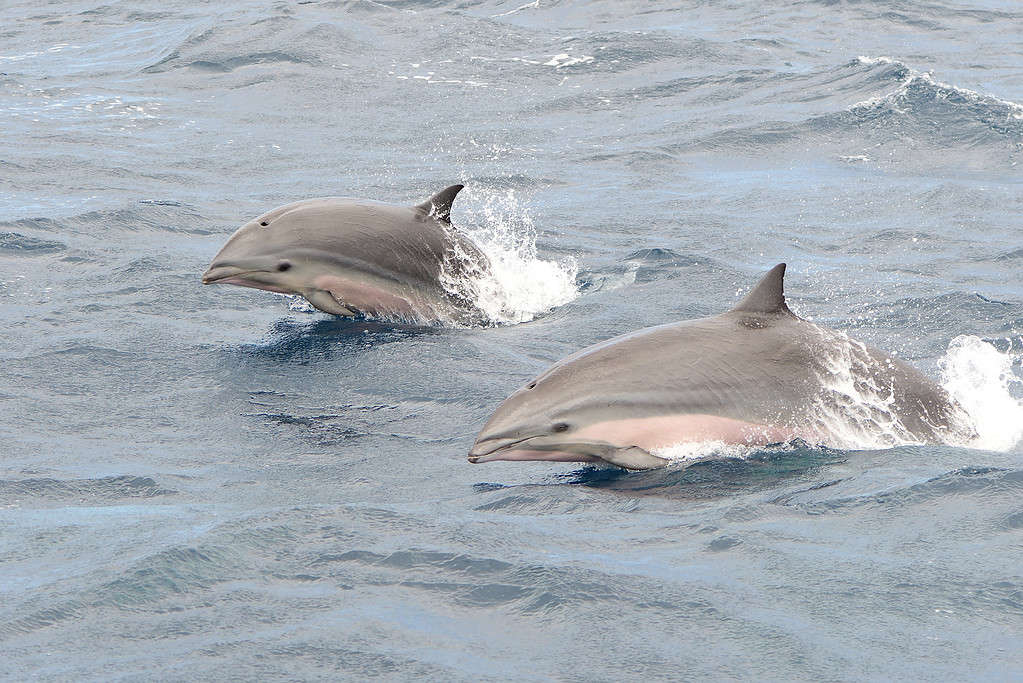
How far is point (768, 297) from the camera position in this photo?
8812 millimetres

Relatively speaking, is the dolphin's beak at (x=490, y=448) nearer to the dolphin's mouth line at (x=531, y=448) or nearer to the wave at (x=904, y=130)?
the dolphin's mouth line at (x=531, y=448)

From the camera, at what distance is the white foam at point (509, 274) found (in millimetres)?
12117

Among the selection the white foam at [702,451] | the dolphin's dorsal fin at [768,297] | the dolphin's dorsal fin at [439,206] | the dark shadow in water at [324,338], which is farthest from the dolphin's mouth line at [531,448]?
the dolphin's dorsal fin at [439,206]

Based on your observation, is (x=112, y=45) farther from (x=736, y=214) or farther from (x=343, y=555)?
(x=343, y=555)

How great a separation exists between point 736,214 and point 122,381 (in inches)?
345

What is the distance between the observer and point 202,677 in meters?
5.73

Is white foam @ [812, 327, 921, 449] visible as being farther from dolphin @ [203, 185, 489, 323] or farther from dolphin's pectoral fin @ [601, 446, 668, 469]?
dolphin @ [203, 185, 489, 323]

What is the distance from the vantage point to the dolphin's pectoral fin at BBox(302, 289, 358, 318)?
37.9ft

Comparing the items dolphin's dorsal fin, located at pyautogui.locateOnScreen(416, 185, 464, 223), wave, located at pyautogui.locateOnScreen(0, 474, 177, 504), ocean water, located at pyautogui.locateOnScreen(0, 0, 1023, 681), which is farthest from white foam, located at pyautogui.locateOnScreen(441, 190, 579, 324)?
wave, located at pyautogui.locateOnScreen(0, 474, 177, 504)

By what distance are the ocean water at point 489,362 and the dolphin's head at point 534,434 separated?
200 mm

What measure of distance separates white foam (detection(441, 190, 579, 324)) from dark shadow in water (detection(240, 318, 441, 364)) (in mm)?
698

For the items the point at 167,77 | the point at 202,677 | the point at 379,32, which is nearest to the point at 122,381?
the point at 202,677

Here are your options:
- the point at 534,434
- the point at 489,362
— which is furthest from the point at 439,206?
the point at 534,434

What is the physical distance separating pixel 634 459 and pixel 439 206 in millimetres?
4243
